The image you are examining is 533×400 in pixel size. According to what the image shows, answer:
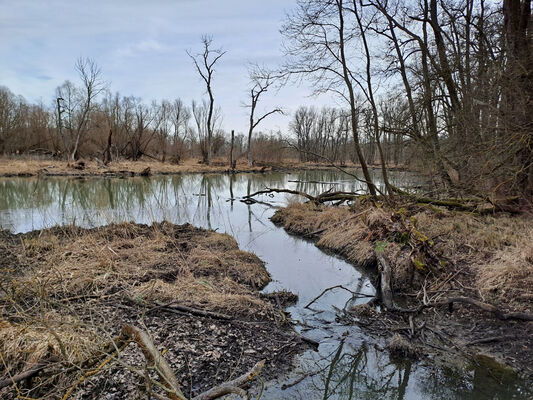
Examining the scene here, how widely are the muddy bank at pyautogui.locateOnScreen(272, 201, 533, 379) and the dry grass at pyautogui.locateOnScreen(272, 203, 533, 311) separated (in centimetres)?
2

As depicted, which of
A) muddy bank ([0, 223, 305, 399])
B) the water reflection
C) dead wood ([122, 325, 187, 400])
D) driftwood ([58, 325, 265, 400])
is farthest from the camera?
the water reflection

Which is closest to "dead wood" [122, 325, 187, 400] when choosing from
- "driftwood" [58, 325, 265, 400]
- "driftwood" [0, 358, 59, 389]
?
"driftwood" [58, 325, 265, 400]

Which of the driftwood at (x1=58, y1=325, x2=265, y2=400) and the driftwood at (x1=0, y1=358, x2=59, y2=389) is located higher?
the driftwood at (x1=58, y1=325, x2=265, y2=400)

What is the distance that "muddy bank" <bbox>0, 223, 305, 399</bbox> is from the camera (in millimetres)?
3082

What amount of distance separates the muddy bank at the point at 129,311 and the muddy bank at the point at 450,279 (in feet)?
5.67

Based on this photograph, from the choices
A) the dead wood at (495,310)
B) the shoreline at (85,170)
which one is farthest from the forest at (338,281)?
the shoreline at (85,170)

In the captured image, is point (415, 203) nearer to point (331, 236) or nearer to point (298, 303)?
point (331, 236)

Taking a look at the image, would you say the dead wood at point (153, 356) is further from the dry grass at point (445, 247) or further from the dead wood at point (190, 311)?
the dry grass at point (445, 247)

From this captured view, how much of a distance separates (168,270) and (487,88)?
7.18 meters

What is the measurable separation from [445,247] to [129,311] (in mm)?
6037

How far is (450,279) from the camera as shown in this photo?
602 cm

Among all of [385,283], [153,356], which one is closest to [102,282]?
[153,356]

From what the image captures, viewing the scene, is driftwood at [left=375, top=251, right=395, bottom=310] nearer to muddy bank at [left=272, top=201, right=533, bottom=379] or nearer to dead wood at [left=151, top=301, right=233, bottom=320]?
muddy bank at [left=272, top=201, right=533, bottom=379]

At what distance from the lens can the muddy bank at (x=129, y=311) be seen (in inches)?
121
